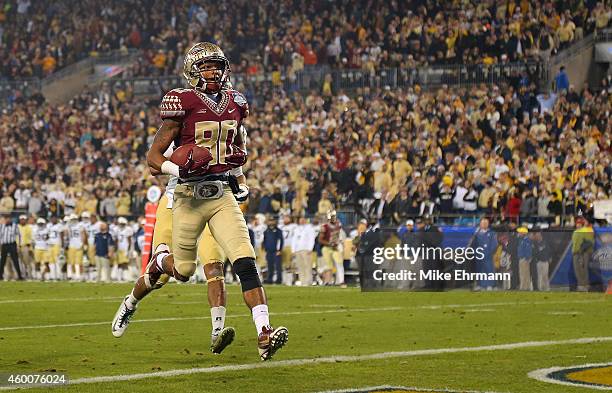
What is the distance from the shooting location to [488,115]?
84.2 feet

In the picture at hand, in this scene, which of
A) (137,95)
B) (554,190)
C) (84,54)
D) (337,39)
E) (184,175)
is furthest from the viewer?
(84,54)

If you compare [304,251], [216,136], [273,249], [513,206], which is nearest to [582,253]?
[513,206]

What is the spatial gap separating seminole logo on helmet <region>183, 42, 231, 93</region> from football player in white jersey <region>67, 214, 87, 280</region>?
696 inches

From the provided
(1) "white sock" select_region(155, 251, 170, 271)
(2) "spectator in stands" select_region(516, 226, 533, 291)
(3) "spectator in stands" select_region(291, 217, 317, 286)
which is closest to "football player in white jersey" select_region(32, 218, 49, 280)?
(3) "spectator in stands" select_region(291, 217, 317, 286)

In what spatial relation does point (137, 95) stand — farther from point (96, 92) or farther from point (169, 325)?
point (169, 325)

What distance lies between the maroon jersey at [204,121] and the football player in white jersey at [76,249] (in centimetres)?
1780

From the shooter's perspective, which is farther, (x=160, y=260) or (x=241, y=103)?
(x=160, y=260)

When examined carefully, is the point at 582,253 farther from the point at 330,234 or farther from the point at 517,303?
the point at 330,234

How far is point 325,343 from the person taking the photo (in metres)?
10.6

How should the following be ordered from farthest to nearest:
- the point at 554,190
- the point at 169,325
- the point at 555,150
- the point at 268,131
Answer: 1. the point at 268,131
2. the point at 555,150
3. the point at 554,190
4. the point at 169,325

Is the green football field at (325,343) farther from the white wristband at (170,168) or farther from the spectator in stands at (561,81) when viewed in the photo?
the spectator in stands at (561,81)

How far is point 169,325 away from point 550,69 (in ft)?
54.5

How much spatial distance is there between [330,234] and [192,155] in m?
14.8

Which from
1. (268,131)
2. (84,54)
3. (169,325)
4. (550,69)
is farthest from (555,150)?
(84,54)
